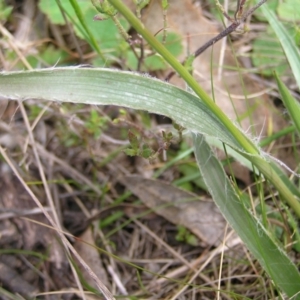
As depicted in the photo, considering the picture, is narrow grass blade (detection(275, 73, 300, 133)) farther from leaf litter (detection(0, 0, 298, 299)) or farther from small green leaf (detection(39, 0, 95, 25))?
small green leaf (detection(39, 0, 95, 25))

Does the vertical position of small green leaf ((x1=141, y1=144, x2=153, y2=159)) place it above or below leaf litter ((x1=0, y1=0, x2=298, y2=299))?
above

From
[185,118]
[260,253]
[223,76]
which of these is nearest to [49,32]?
[223,76]

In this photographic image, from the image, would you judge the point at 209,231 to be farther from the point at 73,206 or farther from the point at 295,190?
the point at 73,206

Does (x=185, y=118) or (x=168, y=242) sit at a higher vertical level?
(x=185, y=118)

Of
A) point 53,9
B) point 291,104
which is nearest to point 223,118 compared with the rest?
point 291,104

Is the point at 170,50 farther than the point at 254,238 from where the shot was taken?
Yes

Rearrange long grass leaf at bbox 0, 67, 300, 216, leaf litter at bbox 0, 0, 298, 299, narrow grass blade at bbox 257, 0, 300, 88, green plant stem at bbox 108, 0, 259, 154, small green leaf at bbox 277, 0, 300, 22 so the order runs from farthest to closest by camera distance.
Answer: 1. small green leaf at bbox 277, 0, 300, 22
2. leaf litter at bbox 0, 0, 298, 299
3. narrow grass blade at bbox 257, 0, 300, 88
4. long grass leaf at bbox 0, 67, 300, 216
5. green plant stem at bbox 108, 0, 259, 154

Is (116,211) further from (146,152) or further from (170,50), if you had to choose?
(170,50)

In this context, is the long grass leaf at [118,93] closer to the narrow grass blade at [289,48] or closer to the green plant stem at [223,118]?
the green plant stem at [223,118]

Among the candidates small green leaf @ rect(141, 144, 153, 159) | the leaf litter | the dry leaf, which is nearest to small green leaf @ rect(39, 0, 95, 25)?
the leaf litter
